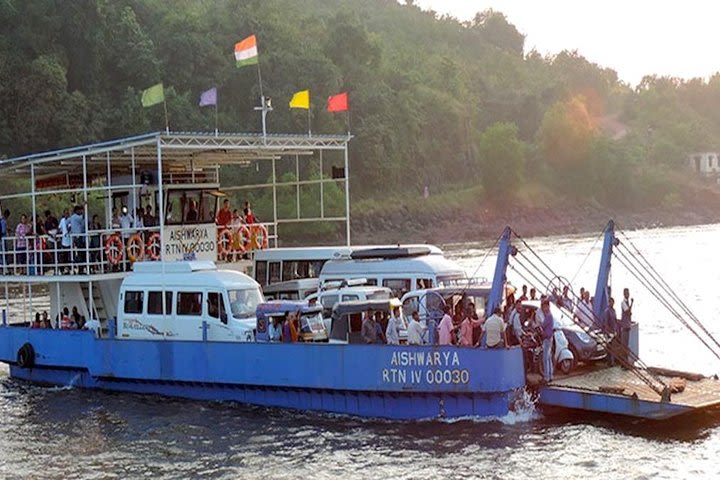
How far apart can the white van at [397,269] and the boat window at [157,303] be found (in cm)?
347

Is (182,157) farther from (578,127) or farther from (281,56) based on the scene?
(578,127)

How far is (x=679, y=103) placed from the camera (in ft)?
596

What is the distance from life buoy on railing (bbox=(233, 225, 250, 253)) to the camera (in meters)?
29.6

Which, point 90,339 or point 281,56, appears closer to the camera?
point 90,339

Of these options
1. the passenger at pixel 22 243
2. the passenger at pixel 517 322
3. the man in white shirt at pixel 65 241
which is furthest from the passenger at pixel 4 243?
the passenger at pixel 517 322

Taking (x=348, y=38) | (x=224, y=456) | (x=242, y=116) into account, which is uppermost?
(x=348, y=38)

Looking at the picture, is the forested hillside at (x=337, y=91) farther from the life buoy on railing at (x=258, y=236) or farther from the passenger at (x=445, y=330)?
the passenger at (x=445, y=330)

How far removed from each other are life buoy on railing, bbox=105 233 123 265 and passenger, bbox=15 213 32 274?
9.59 ft

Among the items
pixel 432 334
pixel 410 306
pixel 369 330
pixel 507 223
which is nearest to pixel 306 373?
pixel 369 330

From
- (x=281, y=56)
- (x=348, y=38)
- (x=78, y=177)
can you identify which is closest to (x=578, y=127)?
(x=348, y=38)

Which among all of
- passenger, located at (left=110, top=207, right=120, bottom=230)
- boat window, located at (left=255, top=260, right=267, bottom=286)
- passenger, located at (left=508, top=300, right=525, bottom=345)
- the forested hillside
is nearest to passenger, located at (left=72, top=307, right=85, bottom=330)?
passenger, located at (left=110, top=207, right=120, bottom=230)

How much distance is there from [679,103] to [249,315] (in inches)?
6518

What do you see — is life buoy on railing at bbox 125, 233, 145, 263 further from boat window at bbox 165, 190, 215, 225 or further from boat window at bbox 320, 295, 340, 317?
boat window at bbox 320, 295, 340, 317

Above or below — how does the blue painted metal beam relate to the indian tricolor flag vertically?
below
